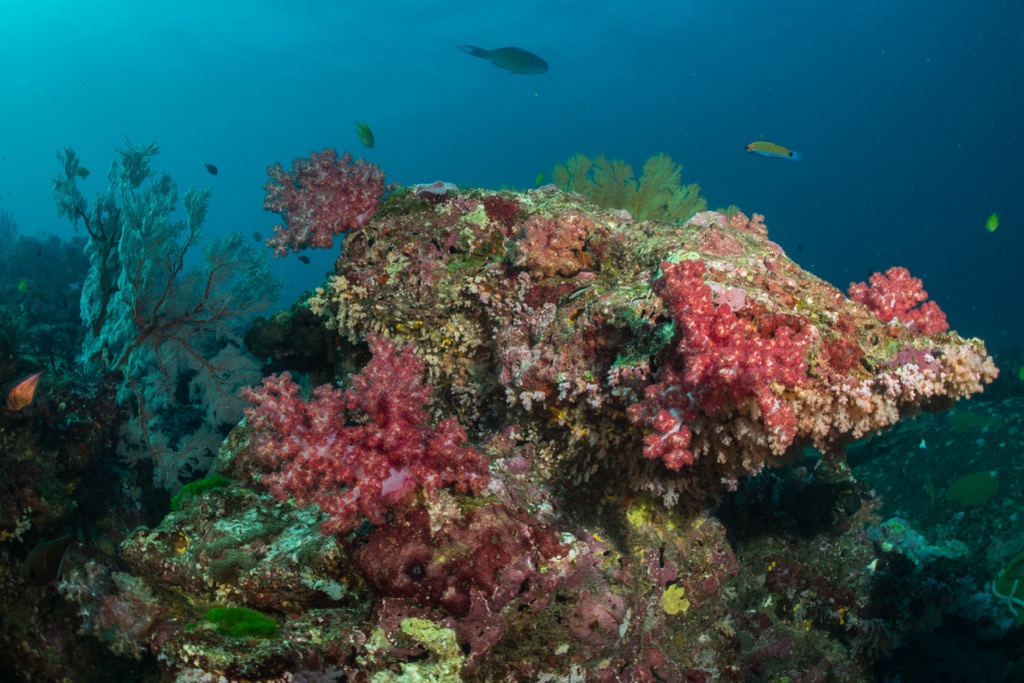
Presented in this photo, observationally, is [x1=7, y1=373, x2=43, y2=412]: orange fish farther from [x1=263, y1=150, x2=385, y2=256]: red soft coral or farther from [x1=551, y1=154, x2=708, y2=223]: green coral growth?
[x1=551, y1=154, x2=708, y2=223]: green coral growth

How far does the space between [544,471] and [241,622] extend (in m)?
1.99

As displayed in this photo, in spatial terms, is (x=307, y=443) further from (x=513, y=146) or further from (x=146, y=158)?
(x=513, y=146)

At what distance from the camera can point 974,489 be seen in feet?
23.7

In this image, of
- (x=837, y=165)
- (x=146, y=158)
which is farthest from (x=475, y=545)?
(x=837, y=165)

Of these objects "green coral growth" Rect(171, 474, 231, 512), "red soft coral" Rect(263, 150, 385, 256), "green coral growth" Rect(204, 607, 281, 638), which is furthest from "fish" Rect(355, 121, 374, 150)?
"green coral growth" Rect(204, 607, 281, 638)

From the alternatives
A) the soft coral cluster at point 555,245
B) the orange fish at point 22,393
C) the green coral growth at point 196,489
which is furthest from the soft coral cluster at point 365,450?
the orange fish at point 22,393

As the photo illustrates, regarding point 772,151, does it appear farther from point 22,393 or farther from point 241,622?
point 22,393

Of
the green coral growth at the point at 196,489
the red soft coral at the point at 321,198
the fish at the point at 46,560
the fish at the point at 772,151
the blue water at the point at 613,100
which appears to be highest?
the blue water at the point at 613,100

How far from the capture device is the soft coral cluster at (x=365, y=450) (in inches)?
109

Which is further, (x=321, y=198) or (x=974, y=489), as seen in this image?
(x=974, y=489)

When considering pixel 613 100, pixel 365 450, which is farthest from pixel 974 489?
pixel 613 100

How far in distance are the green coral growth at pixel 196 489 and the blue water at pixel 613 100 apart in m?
54.8

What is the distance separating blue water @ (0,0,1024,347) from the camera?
63.4 metres

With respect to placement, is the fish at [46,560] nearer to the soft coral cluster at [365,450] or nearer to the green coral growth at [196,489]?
the green coral growth at [196,489]
